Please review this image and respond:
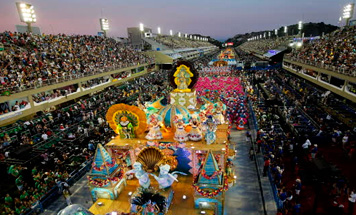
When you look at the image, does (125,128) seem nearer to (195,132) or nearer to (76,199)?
(195,132)

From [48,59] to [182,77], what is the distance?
21.8m

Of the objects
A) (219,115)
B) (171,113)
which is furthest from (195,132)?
(219,115)

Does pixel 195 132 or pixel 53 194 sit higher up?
pixel 195 132

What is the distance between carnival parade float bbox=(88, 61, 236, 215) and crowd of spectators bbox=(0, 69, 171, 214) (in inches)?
119

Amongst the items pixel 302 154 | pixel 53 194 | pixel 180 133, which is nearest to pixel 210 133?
pixel 180 133

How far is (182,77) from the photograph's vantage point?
1201cm

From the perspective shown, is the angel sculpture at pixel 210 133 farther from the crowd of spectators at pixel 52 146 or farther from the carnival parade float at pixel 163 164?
the crowd of spectators at pixel 52 146

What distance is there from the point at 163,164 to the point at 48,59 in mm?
24061

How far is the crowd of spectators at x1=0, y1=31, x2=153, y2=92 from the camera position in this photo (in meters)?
20.2

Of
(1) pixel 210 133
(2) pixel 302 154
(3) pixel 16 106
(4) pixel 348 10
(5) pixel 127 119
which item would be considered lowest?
(2) pixel 302 154

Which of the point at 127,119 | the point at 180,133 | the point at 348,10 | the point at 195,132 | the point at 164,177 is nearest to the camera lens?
the point at 164,177

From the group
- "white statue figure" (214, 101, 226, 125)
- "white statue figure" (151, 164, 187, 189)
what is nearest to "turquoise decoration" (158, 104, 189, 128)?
"white statue figure" (214, 101, 226, 125)

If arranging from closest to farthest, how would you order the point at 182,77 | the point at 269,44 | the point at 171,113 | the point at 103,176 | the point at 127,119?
the point at 103,176, the point at 127,119, the point at 171,113, the point at 182,77, the point at 269,44

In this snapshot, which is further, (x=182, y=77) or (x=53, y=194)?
(x=182, y=77)
